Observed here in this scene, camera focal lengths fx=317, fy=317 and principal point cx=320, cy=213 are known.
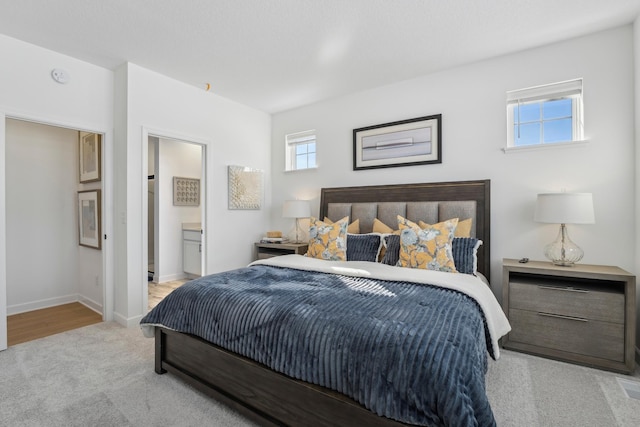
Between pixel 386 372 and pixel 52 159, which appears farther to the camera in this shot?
pixel 52 159

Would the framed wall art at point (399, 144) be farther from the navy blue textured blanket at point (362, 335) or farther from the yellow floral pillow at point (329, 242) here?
the navy blue textured blanket at point (362, 335)

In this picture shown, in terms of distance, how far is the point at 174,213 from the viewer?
5.23 m

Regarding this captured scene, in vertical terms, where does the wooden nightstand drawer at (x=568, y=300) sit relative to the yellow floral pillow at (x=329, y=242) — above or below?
below

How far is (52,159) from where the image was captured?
3906mm

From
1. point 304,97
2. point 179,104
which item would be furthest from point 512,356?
point 179,104

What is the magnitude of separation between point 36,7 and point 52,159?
2.17m

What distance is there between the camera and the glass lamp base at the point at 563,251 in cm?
262

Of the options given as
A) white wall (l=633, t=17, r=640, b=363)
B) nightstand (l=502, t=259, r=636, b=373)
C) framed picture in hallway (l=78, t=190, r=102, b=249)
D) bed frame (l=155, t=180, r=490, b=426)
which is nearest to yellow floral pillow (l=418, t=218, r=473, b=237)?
nightstand (l=502, t=259, r=636, b=373)

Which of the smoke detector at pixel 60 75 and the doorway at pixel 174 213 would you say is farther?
the doorway at pixel 174 213

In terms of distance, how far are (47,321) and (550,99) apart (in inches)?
217

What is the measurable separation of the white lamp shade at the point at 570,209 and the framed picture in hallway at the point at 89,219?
14.7ft

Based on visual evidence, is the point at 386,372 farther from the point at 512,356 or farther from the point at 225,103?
the point at 225,103

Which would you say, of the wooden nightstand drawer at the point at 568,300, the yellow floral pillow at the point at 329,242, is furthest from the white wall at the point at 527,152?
the yellow floral pillow at the point at 329,242

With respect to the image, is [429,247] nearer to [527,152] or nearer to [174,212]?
[527,152]
